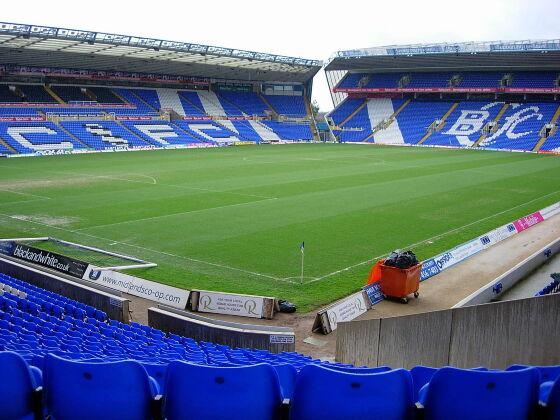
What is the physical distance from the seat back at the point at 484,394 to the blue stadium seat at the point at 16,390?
2701 mm

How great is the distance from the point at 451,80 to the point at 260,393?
86423 mm

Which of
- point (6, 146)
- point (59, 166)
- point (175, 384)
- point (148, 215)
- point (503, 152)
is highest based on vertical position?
point (503, 152)

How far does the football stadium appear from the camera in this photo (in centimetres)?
382

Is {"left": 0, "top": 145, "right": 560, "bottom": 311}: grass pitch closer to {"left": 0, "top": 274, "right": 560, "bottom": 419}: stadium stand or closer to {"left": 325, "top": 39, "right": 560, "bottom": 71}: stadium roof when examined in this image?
{"left": 0, "top": 274, "right": 560, "bottom": 419}: stadium stand

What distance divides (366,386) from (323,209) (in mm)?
25421

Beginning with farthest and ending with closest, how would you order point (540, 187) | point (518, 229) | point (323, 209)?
1. point (540, 187)
2. point (323, 209)
3. point (518, 229)

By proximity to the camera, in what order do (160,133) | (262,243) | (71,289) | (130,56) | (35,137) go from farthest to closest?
1. (160,133)
2. (130,56)
3. (35,137)
4. (262,243)
5. (71,289)

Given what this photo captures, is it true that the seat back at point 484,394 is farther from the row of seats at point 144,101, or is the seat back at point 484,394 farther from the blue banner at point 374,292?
the row of seats at point 144,101

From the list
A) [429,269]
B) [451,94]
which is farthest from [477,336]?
[451,94]

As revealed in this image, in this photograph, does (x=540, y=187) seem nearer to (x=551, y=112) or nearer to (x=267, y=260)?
(x=267, y=260)

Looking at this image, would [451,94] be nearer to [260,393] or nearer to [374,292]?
[374,292]

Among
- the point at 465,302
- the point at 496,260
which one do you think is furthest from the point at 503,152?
the point at 465,302

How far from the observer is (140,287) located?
52.6 ft

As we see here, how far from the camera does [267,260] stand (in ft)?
65.1
